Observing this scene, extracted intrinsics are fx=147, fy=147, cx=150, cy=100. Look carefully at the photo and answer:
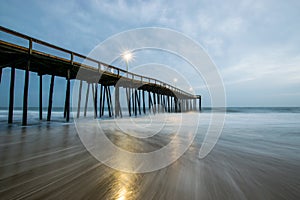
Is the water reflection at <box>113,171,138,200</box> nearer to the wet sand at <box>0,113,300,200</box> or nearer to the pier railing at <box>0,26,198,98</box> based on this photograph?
the wet sand at <box>0,113,300,200</box>

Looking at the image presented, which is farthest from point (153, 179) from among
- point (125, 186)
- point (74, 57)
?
point (74, 57)

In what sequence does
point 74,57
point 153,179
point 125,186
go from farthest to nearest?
point 74,57 → point 153,179 → point 125,186

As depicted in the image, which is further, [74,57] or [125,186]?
[74,57]

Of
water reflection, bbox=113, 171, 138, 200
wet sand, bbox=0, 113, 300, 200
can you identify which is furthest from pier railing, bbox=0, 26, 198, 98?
water reflection, bbox=113, 171, 138, 200

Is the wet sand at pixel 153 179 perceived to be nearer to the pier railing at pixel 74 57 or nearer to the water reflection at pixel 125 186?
the water reflection at pixel 125 186

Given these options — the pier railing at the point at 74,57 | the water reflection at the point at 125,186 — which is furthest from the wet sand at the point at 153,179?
the pier railing at the point at 74,57

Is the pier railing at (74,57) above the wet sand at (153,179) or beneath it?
above

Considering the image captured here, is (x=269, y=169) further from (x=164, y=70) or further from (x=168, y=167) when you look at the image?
(x=164, y=70)

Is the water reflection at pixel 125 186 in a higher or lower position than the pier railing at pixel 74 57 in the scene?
lower

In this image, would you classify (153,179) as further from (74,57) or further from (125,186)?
(74,57)

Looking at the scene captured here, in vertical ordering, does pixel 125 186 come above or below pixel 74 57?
below

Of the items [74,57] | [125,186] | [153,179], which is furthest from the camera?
[74,57]

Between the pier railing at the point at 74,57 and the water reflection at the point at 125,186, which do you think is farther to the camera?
the pier railing at the point at 74,57

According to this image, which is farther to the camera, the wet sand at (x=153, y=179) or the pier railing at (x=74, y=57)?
the pier railing at (x=74, y=57)
